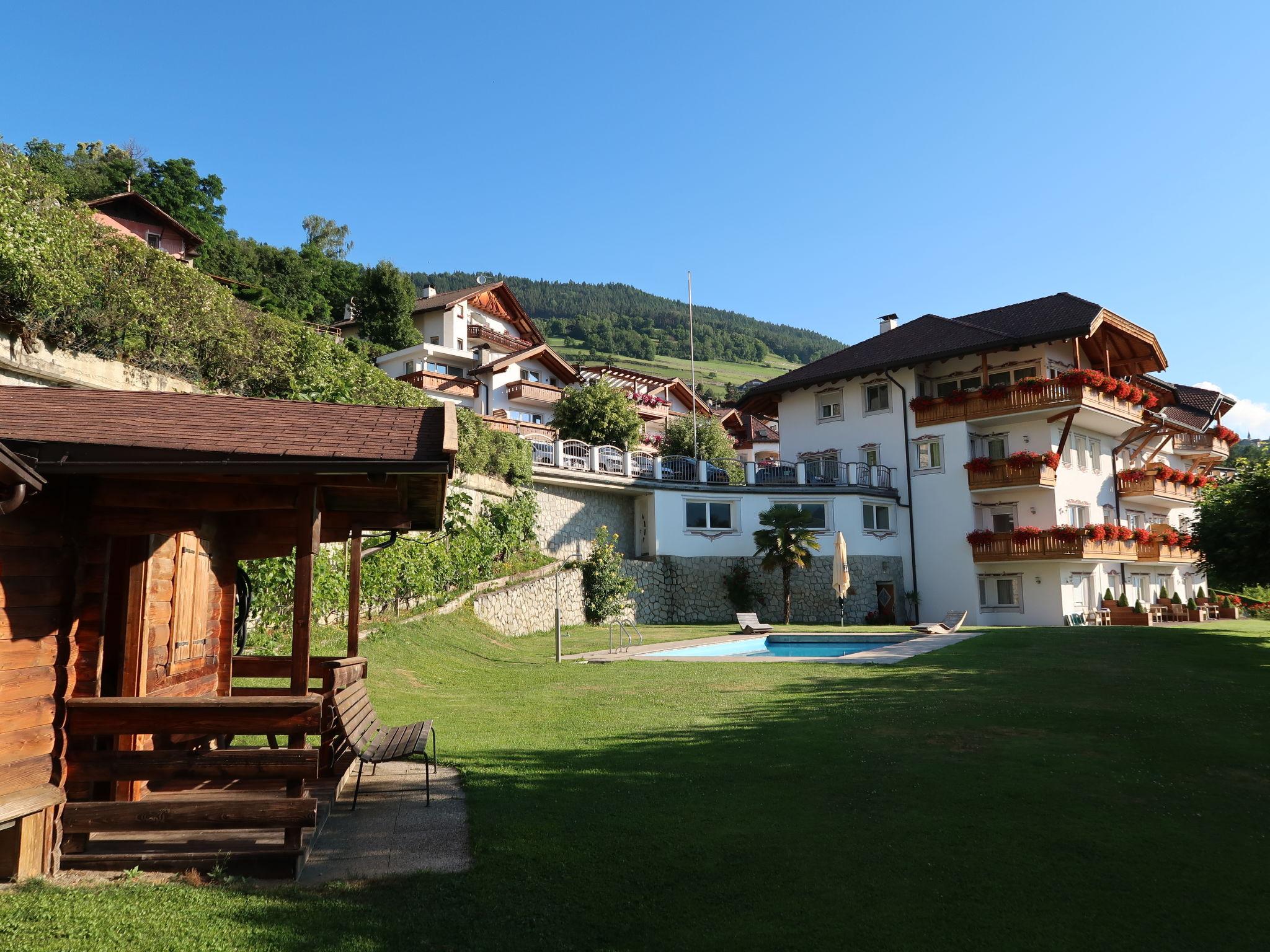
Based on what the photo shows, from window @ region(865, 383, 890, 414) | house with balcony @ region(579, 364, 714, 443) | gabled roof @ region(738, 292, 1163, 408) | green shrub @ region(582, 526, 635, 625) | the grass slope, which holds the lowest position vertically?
green shrub @ region(582, 526, 635, 625)

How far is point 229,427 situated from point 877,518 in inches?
1170

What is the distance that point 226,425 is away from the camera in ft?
20.2

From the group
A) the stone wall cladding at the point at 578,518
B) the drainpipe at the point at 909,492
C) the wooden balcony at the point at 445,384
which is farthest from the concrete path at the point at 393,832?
the wooden balcony at the point at 445,384

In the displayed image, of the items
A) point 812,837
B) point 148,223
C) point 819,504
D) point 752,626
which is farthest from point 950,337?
point 148,223

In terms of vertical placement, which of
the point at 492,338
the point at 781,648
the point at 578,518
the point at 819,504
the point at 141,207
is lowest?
the point at 781,648

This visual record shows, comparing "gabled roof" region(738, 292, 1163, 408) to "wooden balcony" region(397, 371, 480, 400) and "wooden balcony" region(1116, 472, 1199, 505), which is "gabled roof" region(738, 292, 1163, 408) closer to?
"wooden balcony" region(1116, 472, 1199, 505)

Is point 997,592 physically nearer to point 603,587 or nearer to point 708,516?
point 708,516

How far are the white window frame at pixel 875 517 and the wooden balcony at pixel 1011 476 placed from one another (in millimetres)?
3183

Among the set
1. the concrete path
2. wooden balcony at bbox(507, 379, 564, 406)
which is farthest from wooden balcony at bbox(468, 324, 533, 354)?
the concrete path

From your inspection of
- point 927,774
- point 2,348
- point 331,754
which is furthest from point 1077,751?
point 2,348

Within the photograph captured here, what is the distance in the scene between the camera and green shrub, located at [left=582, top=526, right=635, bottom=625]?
2762cm

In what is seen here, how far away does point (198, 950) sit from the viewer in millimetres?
4090

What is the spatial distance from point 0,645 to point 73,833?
1.27m

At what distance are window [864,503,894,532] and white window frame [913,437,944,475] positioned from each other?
1.93 m
